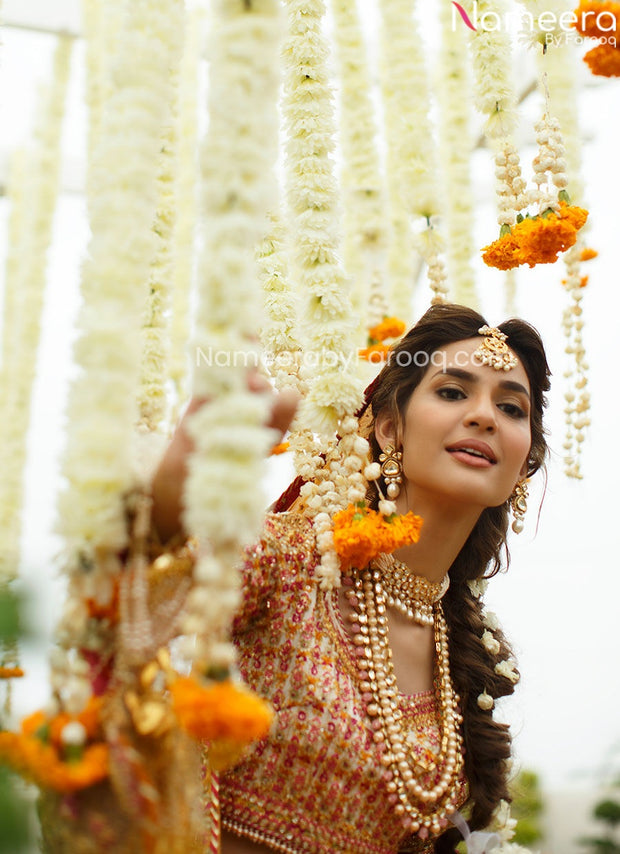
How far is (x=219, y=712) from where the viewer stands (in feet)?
2.93

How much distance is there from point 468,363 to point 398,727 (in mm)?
757

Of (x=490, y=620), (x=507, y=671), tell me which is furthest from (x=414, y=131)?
(x=507, y=671)

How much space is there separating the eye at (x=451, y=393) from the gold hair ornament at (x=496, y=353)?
0.09 meters

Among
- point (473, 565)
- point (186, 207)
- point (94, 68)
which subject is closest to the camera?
point (473, 565)

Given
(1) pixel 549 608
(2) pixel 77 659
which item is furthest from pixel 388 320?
(1) pixel 549 608

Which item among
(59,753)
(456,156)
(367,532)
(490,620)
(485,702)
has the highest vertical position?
(456,156)

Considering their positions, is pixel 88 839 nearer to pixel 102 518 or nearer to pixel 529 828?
pixel 102 518

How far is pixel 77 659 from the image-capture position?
3.37ft

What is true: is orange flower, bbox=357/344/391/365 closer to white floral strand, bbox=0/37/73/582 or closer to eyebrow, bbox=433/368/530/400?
eyebrow, bbox=433/368/530/400

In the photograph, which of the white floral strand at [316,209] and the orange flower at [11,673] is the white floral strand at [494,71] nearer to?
the white floral strand at [316,209]

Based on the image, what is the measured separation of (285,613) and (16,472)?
1963 millimetres

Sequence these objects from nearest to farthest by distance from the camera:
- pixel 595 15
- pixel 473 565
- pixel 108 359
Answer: pixel 108 359 → pixel 595 15 → pixel 473 565

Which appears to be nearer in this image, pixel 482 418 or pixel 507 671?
pixel 482 418

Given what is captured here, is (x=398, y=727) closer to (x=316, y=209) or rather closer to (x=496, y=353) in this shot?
(x=496, y=353)
